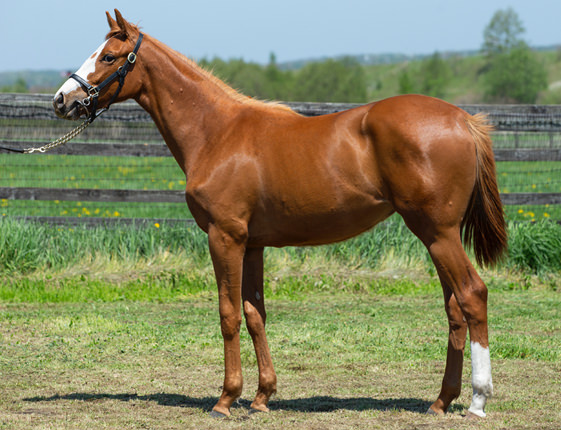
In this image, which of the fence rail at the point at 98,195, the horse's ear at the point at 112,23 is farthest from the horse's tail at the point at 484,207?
the fence rail at the point at 98,195

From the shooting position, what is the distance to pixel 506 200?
9633 millimetres

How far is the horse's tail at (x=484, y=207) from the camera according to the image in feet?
14.2

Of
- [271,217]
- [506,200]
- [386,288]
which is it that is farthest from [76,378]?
[506,200]

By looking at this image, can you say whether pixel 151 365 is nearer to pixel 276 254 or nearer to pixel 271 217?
pixel 271 217

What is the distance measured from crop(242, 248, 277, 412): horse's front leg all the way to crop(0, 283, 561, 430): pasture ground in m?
0.15

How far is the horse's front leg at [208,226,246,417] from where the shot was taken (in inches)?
177

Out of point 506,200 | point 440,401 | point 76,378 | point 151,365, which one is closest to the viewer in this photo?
point 440,401

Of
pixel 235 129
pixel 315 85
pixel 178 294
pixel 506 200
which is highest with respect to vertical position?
pixel 315 85

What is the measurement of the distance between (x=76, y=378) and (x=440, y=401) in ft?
9.26

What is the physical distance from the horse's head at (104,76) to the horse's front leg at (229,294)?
48.1 inches

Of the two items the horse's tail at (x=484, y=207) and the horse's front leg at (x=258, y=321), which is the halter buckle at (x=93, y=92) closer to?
the horse's front leg at (x=258, y=321)

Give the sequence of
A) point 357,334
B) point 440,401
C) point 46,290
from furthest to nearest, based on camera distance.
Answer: point 46,290 → point 357,334 → point 440,401

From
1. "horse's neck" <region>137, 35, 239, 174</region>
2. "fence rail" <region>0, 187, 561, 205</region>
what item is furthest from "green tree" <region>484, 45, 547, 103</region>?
"horse's neck" <region>137, 35, 239, 174</region>

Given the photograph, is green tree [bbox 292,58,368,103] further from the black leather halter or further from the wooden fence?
the black leather halter
